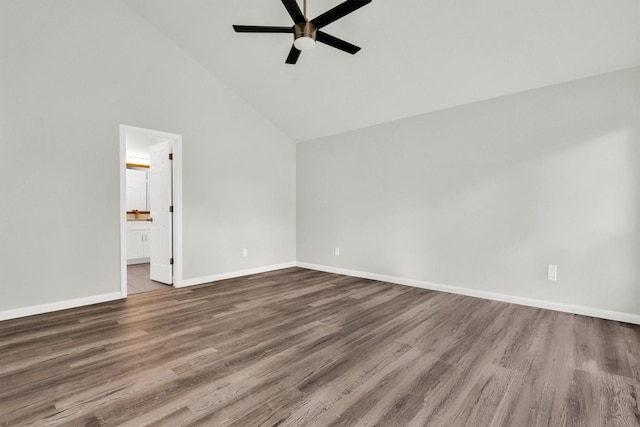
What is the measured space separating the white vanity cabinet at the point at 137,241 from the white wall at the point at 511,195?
13.8 ft

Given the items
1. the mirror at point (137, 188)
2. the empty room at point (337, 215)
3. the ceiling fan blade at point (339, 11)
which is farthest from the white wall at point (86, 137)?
the mirror at point (137, 188)

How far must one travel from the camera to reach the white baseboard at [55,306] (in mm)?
3094

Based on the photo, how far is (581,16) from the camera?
2.63 m

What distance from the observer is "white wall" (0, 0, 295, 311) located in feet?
10.3

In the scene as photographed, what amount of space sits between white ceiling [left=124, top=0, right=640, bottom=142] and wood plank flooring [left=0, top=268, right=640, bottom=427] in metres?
2.57

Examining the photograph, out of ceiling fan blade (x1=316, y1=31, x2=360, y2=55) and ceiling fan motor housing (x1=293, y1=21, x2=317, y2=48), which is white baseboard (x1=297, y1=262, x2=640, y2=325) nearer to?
ceiling fan blade (x1=316, y1=31, x2=360, y2=55)

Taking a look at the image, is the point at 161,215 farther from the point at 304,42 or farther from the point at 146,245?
the point at 304,42

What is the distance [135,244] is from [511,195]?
6597mm

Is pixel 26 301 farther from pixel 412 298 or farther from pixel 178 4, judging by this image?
pixel 412 298

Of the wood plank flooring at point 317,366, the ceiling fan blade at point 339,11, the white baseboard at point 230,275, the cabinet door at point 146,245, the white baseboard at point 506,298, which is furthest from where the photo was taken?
the cabinet door at point 146,245

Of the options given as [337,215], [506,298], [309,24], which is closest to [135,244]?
[337,215]

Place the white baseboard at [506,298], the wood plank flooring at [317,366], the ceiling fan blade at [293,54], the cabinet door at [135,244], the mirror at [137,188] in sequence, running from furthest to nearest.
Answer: the mirror at [137,188]
the cabinet door at [135,244]
the white baseboard at [506,298]
the ceiling fan blade at [293,54]
the wood plank flooring at [317,366]

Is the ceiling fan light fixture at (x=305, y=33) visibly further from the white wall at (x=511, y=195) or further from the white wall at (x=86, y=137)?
the white wall at (x=86, y=137)

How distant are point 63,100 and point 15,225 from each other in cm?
141
